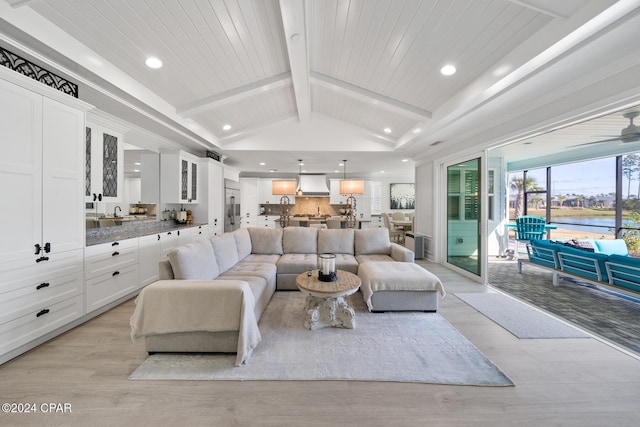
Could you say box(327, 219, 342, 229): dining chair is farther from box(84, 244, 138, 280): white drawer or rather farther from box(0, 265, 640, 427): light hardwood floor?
box(0, 265, 640, 427): light hardwood floor

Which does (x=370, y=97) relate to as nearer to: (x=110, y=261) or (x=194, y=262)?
(x=194, y=262)

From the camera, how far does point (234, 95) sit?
3734 mm

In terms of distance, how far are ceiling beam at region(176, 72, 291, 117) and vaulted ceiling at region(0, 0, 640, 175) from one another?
0.05 feet

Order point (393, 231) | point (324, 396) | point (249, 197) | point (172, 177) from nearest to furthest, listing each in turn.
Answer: point (324, 396) < point (172, 177) < point (393, 231) < point (249, 197)

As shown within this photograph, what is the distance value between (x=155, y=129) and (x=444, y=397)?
4.98 metres

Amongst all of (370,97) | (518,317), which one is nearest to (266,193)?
(370,97)

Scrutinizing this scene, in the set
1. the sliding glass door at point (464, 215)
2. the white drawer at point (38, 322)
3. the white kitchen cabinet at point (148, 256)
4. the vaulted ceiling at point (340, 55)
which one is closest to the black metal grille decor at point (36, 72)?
the vaulted ceiling at point (340, 55)

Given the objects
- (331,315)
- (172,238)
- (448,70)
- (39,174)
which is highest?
(448,70)

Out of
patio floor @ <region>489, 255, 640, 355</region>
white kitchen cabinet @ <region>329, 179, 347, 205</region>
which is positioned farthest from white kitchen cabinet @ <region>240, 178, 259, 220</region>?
patio floor @ <region>489, 255, 640, 355</region>

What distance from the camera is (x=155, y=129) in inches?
159

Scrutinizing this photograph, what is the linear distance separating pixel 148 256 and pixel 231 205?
3.19 metres

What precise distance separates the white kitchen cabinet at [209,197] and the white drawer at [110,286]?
2.23 meters

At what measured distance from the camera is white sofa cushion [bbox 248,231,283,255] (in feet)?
14.2

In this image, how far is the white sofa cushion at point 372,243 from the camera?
439cm
